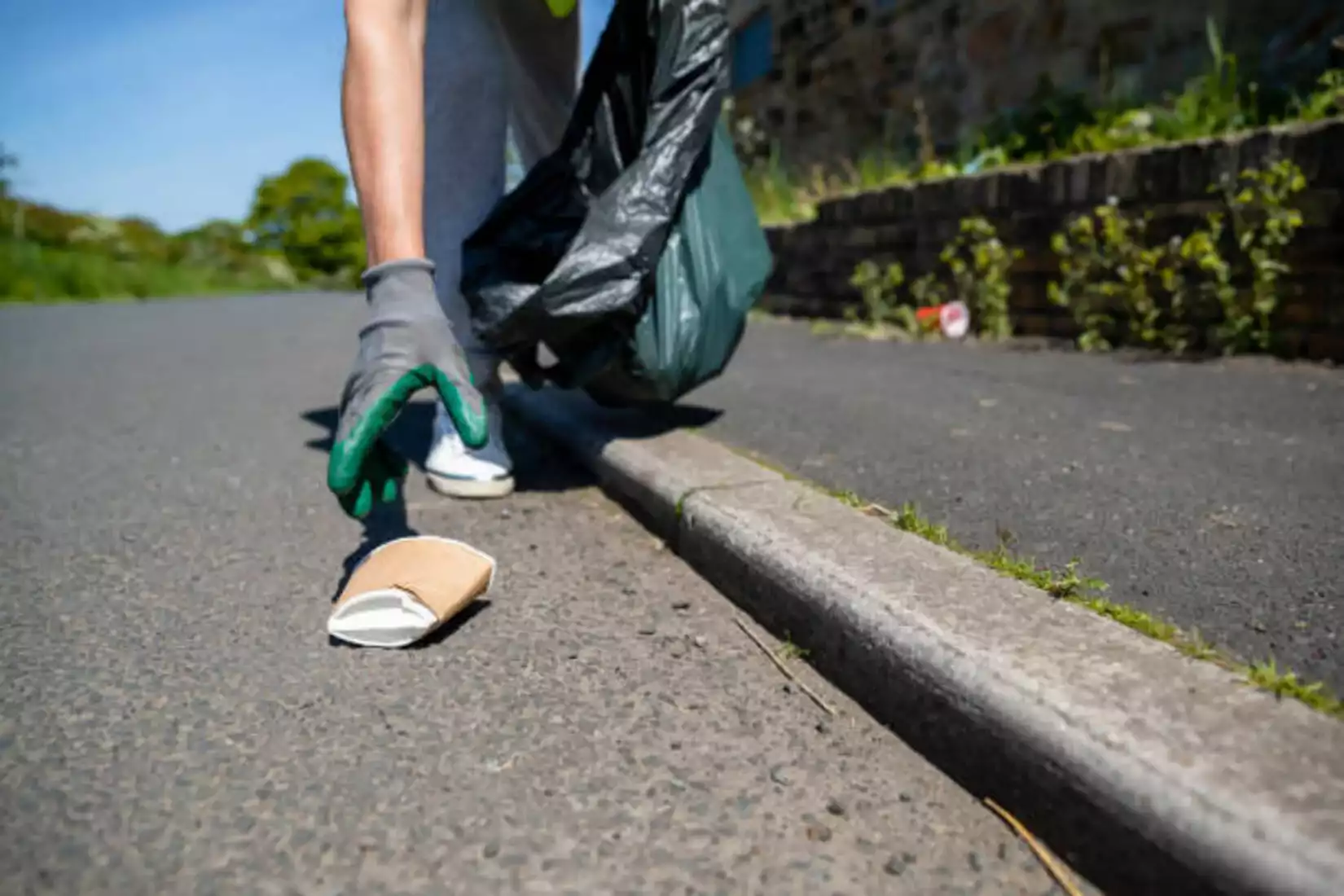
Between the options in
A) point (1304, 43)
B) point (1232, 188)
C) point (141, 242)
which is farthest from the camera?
point (141, 242)

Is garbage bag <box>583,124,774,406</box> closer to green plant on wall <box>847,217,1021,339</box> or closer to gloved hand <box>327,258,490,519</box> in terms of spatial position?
gloved hand <box>327,258,490,519</box>

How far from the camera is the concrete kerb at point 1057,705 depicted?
93cm

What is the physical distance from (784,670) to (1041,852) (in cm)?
52

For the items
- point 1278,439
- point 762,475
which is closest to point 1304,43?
point 1278,439

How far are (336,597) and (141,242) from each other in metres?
28.4

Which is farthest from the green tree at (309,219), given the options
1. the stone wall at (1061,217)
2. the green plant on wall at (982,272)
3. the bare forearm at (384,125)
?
the bare forearm at (384,125)

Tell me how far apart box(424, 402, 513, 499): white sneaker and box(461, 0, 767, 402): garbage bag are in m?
0.26

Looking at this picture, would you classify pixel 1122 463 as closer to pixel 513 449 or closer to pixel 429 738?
pixel 513 449

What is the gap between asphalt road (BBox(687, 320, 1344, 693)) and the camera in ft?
5.45

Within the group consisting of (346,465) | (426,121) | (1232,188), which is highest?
(426,121)

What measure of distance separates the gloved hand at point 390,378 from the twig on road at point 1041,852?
3.31ft

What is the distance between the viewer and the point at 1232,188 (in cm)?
392

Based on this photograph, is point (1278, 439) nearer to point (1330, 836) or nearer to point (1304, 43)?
point (1330, 836)

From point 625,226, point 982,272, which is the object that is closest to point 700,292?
point 625,226
